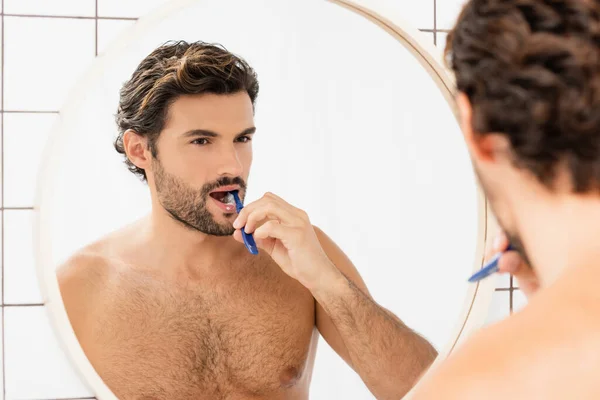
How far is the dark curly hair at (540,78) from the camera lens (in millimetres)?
503

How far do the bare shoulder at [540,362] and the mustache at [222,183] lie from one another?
55 cm

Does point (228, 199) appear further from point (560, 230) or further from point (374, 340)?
point (560, 230)

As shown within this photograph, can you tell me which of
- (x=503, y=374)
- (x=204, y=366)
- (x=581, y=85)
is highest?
(x=581, y=85)

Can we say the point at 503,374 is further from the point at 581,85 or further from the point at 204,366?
the point at 204,366

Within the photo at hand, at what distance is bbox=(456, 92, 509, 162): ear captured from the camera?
1.81 feet

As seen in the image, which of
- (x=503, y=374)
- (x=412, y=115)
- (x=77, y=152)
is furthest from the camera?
(x=412, y=115)

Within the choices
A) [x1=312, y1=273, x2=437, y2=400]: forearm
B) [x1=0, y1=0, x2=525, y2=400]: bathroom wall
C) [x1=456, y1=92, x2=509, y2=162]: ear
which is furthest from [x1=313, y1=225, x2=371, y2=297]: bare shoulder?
[x1=456, y1=92, x2=509, y2=162]: ear

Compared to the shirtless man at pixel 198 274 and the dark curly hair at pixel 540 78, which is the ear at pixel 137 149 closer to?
the shirtless man at pixel 198 274

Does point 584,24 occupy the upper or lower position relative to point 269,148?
upper

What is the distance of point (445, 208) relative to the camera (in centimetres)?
111

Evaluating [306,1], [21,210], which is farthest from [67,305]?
[306,1]

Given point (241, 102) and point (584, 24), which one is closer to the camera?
point (584, 24)

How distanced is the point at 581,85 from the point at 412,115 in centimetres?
58

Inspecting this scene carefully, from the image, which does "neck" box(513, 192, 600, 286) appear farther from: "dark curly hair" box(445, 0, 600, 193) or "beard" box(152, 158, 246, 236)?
"beard" box(152, 158, 246, 236)
